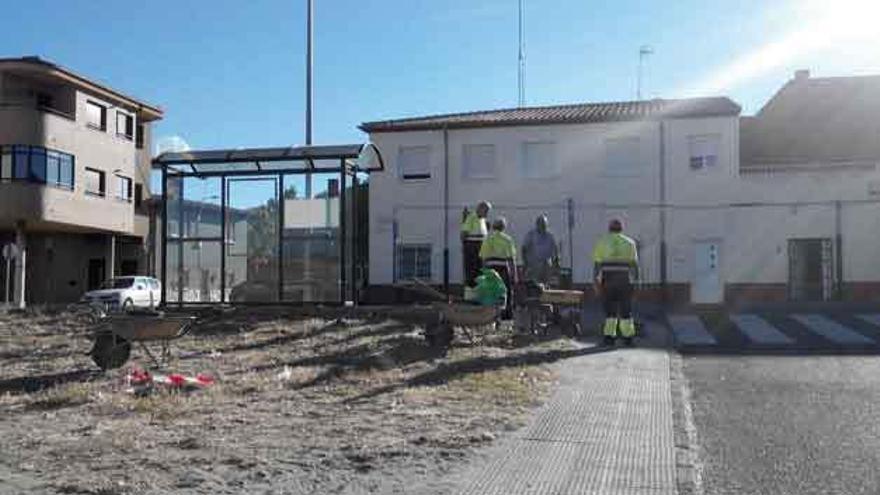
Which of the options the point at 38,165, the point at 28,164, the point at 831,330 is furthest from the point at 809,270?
the point at 28,164

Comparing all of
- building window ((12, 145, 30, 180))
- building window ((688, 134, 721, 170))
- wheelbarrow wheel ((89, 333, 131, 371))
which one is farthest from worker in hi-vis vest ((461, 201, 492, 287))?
building window ((12, 145, 30, 180))

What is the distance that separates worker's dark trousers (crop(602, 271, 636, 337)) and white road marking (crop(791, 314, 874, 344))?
3.03 meters

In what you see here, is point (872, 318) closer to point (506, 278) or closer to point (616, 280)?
point (616, 280)

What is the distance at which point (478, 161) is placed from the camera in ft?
117

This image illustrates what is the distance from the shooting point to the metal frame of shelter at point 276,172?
1853 cm

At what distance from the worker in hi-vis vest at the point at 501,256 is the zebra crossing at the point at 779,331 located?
8.12ft

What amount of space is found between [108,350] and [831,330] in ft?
35.3

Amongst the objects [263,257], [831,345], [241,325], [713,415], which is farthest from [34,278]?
[713,415]

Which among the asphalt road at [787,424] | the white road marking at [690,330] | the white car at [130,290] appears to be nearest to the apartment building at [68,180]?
the white car at [130,290]

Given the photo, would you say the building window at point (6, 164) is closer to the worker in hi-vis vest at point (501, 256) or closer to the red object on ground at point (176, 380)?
the worker in hi-vis vest at point (501, 256)

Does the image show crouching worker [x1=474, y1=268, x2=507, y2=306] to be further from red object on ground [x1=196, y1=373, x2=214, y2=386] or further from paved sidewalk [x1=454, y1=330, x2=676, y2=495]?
red object on ground [x1=196, y1=373, x2=214, y2=386]

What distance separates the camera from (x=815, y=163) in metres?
32.7

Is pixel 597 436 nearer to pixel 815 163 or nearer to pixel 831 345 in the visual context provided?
pixel 831 345

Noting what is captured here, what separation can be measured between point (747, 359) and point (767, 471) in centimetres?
600
